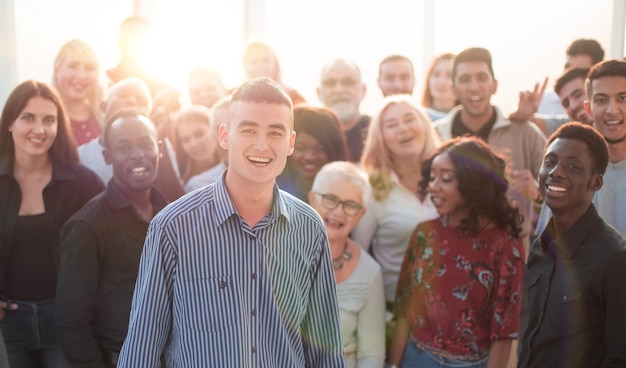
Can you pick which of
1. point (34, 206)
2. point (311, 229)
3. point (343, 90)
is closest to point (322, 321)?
point (311, 229)

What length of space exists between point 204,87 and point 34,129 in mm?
1910

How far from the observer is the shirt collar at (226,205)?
5.71 feet

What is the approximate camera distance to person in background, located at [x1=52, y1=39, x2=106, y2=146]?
3854 mm

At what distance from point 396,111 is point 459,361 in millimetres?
1431

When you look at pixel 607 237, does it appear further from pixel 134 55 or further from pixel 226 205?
pixel 134 55

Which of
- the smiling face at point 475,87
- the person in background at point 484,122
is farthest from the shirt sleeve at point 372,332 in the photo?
the smiling face at point 475,87

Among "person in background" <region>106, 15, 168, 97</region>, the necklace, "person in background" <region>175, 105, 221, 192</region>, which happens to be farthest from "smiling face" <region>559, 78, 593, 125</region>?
"person in background" <region>106, 15, 168, 97</region>

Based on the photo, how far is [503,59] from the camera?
571 centimetres

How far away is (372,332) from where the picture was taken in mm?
2729

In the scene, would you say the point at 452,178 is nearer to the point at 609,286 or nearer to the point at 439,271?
the point at 439,271

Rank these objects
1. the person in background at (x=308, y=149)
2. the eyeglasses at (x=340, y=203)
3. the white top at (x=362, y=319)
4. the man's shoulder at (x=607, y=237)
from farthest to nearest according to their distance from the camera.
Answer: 1. the person in background at (x=308, y=149)
2. the eyeglasses at (x=340, y=203)
3. the white top at (x=362, y=319)
4. the man's shoulder at (x=607, y=237)

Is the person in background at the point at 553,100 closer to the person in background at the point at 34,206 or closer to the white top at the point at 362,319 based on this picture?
the white top at the point at 362,319

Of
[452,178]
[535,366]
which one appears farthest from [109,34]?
[535,366]

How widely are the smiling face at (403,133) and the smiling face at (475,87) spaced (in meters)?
0.60
